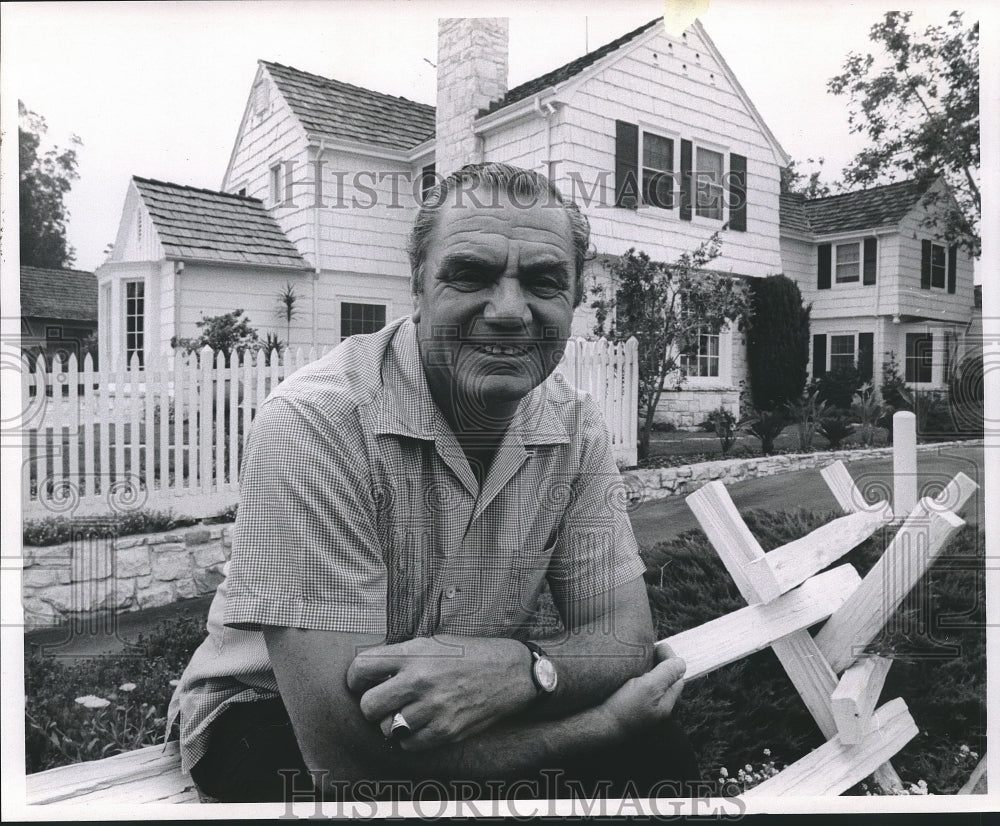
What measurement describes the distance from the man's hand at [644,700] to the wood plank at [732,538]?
0.60 metres

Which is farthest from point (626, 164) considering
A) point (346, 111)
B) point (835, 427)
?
point (835, 427)

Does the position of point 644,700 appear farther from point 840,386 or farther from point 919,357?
point 919,357

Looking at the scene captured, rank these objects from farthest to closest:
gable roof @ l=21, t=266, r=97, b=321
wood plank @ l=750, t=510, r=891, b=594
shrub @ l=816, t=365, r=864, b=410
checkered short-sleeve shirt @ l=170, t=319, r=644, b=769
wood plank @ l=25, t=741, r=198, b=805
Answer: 1. shrub @ l=816, t=365, r=864, b=410
2. wood plank @ l=750, t=510, r=891, b=594
3. gable roof @ l=21, t=266, r=97, b=321
4. wood plank @ l=25, t=741, r=198, b=805
5. checkered short-sleeve shirt @ l=170, t=319, r=644, b=769

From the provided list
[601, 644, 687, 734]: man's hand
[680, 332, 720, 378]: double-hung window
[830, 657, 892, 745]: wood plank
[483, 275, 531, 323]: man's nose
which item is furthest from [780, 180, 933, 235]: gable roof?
[601, 644, 687, 734]: man's hand

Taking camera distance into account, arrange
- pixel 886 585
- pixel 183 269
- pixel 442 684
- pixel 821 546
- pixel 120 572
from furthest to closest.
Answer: pixel 821 546 → pixel 886 585 → pixel 120 572 → pixel 183 269 → pixel 442 684

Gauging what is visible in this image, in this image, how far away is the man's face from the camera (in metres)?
1.72

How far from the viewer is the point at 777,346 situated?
2568 millimetres

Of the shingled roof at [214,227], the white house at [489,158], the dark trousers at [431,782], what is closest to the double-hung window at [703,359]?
the white house at [489,158]

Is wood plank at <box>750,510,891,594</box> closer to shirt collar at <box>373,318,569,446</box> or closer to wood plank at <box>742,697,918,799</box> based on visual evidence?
wood plank at <box>742,697,918,799</box>

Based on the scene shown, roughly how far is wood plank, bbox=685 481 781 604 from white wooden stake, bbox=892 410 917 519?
22.2 inches

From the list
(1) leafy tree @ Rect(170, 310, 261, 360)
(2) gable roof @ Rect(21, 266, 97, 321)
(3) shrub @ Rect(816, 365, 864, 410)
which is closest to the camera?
(2) gable roof @ Rect(21, 266, 97, 321)

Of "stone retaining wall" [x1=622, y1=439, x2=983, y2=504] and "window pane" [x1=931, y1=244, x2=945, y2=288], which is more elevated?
"window pane" [x1=931, y1=244, x2=945, y2=288]

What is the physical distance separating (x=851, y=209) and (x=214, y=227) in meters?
2.08

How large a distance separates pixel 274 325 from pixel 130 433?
0.66 m
